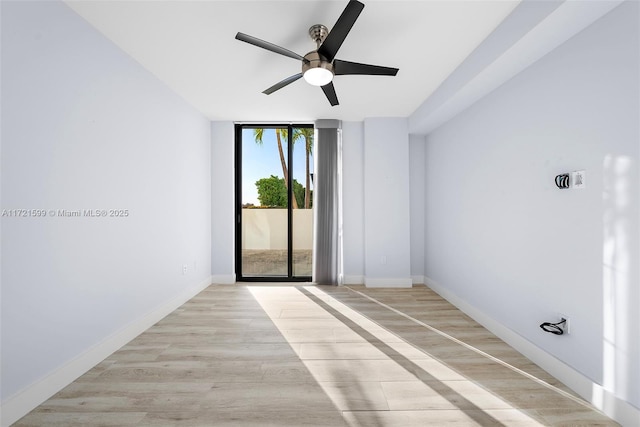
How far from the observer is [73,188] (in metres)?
1.86

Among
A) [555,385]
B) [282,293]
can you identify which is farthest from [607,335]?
[282,293]

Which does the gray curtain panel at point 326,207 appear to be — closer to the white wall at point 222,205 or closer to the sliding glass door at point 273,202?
the sliding glass door at point 273,202

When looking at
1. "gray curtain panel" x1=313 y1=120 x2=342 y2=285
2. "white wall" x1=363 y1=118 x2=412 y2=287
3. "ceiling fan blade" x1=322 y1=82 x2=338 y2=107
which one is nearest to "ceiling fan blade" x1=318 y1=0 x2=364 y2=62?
"ceiling fan blade" x1=322 y1=82 x2=338 y2=107

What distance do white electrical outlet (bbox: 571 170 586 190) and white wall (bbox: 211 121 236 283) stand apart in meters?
3.83

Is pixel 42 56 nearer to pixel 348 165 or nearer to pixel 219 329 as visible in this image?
pixel 219 329

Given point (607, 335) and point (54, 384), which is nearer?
point (607, 335)

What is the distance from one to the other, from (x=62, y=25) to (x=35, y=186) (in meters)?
1.09

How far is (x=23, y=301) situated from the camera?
153 cm

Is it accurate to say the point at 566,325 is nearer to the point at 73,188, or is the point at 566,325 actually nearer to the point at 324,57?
the point at 324,57

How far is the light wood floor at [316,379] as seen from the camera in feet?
4.93

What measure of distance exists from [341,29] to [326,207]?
8.68 ft

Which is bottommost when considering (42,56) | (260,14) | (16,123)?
(16,123)

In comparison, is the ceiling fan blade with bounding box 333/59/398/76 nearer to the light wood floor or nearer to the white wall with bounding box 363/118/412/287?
the white wall with bounding box 363/118/412/287

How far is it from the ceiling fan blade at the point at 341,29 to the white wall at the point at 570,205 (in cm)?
141
